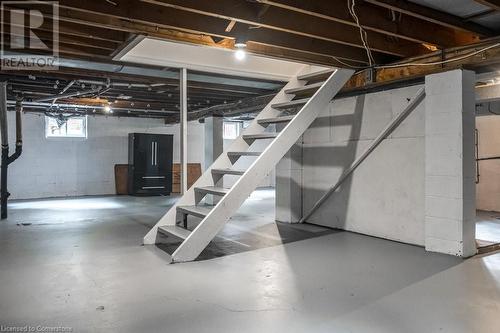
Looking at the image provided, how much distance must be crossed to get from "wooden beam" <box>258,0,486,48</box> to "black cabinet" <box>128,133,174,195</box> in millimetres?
7985

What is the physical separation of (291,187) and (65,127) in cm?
719

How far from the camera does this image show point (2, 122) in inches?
249

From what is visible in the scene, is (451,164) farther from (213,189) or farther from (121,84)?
(121,84)

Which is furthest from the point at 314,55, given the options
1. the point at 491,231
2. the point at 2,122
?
the point at 2,122

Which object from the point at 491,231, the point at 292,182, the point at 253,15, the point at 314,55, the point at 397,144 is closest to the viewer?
the point at 253,15

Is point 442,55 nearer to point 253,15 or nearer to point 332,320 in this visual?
point 253,15

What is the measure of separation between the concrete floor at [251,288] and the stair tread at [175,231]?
23cm

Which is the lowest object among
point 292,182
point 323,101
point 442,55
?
point 292,182

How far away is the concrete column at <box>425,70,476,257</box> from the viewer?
385 centimetres

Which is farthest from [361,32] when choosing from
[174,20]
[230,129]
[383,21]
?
[230,129]

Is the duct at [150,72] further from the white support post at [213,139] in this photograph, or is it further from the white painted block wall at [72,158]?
the white painted block wall at [72,158]

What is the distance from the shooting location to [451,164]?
12.8ft

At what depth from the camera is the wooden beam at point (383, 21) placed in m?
2.95

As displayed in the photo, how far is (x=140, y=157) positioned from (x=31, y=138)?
8.94ft
